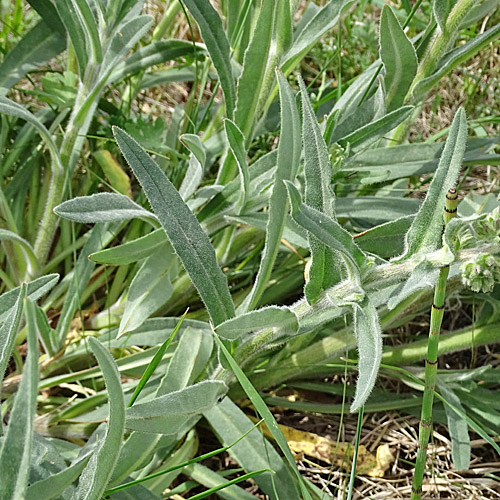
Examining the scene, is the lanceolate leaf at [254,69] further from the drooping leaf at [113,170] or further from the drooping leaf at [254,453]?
the drooping leaf at [254,453]

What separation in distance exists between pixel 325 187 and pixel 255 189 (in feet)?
1.08

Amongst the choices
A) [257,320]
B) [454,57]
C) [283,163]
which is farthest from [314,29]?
[257,320]

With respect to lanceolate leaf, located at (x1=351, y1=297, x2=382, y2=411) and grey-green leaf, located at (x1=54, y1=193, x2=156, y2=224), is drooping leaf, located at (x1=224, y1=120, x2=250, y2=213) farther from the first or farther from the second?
lanceolate leaf, located at (x1=351, y1=297, x2=382, y2=411)

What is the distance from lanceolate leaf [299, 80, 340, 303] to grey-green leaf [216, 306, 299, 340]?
74 mm

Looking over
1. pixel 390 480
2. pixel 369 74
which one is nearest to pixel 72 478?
pixel 390 480

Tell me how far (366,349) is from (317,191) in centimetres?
27

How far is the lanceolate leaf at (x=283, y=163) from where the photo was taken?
3.40 ft

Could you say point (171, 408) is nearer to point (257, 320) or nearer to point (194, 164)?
point (257, 320)

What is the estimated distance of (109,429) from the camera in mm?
844


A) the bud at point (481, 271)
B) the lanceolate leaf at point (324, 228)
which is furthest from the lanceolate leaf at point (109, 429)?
the bud at point (481, 271)

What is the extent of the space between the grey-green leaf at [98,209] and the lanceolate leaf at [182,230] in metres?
0.12

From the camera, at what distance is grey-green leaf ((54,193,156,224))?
1180mm

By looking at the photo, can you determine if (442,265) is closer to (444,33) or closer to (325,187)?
(325,187)

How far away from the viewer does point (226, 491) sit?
1.38 meters
